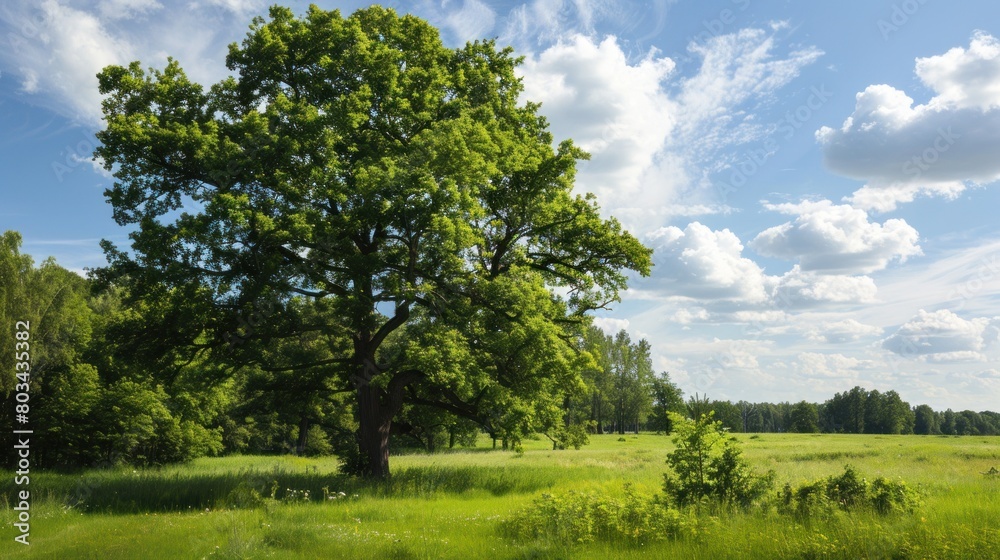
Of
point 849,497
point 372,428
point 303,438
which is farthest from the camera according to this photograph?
point 303,438

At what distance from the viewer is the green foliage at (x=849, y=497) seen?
11.4m

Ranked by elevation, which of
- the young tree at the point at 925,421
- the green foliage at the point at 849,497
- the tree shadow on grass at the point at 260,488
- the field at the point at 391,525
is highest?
the green foliage at the point at 849,497

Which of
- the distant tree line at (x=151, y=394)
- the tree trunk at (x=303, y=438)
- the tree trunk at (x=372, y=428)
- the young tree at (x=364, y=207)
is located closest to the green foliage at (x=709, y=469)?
the distant tree line at (x=151, y=394)

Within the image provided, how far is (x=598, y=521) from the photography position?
1157 cm

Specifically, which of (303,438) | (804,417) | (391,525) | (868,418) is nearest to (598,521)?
(391,525)

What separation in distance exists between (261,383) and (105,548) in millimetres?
12647

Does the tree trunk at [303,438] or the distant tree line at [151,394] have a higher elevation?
the distant tree line at [151,394]

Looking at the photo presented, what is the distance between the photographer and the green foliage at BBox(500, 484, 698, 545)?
1091 cm

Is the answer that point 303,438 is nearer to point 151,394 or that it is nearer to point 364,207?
point 151,394

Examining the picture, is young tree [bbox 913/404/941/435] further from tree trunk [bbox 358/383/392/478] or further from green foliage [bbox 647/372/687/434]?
tree trunk [bbox 358/383/392/478]

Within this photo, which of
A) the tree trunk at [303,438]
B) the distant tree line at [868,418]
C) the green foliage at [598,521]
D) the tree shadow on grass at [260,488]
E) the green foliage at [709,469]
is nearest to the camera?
the green foliage at [598,521]

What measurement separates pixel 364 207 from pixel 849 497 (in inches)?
557

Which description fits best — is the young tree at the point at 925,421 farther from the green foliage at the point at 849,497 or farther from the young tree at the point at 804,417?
A: the green foliage at the point at 849,497

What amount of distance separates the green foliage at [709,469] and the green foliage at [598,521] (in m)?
1.02
